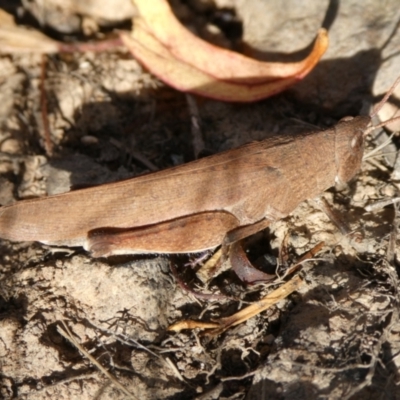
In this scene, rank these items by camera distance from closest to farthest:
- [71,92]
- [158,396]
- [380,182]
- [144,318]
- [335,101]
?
[158,396], [144,318], [380,182], [335,101], [71,92]

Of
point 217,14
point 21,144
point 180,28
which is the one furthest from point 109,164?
point 217,14

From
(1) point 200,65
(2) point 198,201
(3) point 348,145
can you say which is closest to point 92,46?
→ (1) point 200,65

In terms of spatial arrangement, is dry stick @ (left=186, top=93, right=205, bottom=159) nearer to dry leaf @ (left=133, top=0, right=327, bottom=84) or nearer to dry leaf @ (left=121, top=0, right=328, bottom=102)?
dry leaf @ (left=121, top=0, right=328, bottom=102)

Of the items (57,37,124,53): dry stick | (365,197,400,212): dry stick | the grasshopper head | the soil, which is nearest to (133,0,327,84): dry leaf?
the soil

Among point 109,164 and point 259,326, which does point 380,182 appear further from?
point 109,164

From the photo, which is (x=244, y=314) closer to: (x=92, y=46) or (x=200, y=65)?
(x=200, y=65)

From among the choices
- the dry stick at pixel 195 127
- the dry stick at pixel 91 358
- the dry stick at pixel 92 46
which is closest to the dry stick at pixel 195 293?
the dry stick at pixel 91 358
